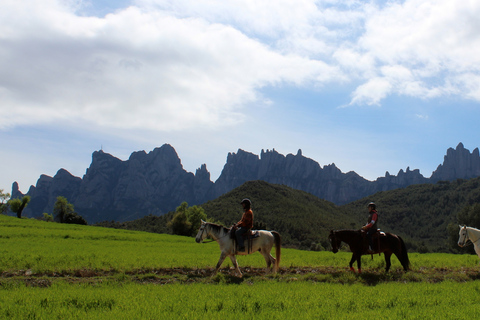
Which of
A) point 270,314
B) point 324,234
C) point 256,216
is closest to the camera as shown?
point 270,314

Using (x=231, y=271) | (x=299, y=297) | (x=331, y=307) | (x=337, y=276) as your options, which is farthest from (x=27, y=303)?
A: (x=337, y=276)

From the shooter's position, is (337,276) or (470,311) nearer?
(470,311)

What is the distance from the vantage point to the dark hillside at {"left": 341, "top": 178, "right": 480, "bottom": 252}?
107m

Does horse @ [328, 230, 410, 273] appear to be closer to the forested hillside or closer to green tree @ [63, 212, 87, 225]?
the forested hillside

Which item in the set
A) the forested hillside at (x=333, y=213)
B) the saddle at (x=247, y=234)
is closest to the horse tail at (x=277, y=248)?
the saddle at (x=247, y=234)

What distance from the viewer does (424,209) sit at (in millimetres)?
125312

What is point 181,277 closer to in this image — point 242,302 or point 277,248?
point 277,248

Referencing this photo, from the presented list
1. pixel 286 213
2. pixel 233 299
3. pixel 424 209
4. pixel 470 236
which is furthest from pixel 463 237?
pixel 424 209

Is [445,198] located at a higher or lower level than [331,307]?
higher

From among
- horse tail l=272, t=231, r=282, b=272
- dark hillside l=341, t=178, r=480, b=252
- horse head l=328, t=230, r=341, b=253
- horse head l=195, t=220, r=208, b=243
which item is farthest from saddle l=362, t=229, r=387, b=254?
dark hillside l=341, t=178, r=480, b=252

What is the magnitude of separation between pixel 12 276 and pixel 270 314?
11.1 m

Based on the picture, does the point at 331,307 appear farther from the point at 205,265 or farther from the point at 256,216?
the point at 256,216

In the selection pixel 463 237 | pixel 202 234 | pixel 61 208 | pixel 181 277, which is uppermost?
pixel 463 237

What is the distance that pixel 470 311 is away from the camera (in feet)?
23.5
